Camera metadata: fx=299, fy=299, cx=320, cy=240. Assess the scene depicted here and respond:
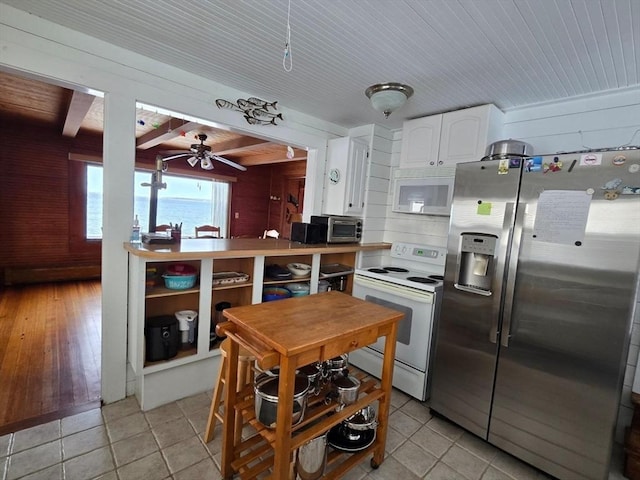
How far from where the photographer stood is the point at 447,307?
2.07 meters

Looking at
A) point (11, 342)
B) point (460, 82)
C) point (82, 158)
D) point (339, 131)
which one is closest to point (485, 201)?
point (460, 82)

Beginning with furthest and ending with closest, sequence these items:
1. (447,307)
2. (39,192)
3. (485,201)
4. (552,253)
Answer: (39,192) → (447,307) → (485,201) → (552,253)

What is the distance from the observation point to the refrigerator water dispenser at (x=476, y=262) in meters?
1.89

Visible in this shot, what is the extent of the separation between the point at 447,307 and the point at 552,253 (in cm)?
70

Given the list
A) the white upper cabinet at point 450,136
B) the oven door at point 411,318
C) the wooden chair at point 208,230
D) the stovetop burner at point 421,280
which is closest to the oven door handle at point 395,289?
the oven door at point 411,318

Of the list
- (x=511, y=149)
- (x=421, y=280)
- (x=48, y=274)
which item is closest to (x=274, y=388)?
(x=421, y=280)

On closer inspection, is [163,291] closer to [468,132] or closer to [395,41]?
[395,41]

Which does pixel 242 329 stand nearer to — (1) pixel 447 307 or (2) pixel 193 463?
(2) pixel 193 463

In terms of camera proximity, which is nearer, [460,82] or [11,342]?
[460,82]

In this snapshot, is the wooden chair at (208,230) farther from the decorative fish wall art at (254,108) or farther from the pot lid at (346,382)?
the pot lid at (346,382)

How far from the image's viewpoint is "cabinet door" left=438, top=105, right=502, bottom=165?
243cm

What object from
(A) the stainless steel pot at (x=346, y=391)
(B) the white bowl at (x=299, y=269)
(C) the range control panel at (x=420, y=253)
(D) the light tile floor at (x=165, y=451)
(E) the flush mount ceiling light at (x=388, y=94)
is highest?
(E) the flush mount ceiling light at (x=388, y=94)

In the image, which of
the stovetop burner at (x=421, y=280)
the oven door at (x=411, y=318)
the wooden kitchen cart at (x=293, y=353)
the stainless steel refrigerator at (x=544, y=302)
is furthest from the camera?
the stovetop burner at (x=421, y=280)

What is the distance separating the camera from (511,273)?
5.81 feet
